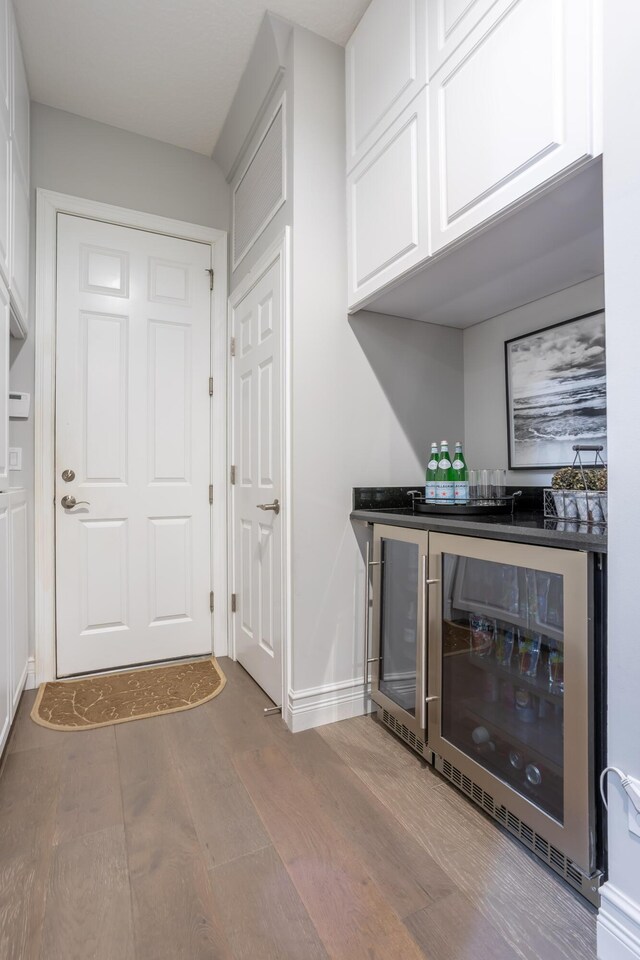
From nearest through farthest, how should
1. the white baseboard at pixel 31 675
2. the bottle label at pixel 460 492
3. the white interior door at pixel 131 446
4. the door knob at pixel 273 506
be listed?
the bottle label at pixel 460 492 → the door knob at pixel 273 506 → the white baseboard at pixel 31 675 → the white interior door at pixel 131 446

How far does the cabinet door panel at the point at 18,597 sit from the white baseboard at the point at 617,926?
1.96 metres

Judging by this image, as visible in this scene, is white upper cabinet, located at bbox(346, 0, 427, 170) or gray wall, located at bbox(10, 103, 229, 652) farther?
gray wall, located at bbox(10, 103, 229, 652)

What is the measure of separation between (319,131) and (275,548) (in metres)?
1.76

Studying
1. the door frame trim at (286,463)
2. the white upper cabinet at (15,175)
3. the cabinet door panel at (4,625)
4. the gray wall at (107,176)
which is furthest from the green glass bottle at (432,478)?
the gray wall at (107,176)

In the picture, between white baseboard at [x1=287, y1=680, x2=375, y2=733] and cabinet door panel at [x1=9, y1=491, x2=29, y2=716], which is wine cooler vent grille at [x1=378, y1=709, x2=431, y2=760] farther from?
cabinet door panel at [x1=9, y1=491, x2=29, y2=716]

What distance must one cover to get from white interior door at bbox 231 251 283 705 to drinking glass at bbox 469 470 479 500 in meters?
0.79

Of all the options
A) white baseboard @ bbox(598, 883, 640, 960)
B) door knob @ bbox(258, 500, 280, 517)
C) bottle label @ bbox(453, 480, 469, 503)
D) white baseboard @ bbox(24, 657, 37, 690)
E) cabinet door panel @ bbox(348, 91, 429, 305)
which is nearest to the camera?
white baseboard @ bbox(598, 883, 640, 960)

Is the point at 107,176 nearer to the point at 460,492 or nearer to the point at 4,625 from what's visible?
the point at 4,625

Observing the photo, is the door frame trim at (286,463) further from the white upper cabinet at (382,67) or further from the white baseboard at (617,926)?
the white baseboard at (617,926)

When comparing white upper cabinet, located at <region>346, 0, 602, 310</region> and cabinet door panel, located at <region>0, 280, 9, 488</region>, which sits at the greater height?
white upper cabinet, located at <region>346, 0, 602, 310</region>

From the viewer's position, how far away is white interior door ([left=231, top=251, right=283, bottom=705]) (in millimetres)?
2098

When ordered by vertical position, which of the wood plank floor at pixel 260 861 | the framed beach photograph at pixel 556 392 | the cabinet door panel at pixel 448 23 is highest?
the cabinet door panel at pixel 448 23

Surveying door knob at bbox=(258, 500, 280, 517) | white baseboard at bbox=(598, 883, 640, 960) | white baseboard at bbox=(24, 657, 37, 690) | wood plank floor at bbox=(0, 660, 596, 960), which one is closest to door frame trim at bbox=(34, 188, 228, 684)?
white baseboard at bbox=(24, 657, 37, 690)

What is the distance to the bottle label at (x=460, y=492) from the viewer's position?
6.05 feet
